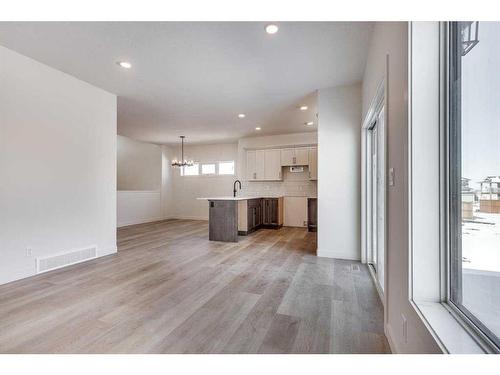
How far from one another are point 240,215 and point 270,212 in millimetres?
1380

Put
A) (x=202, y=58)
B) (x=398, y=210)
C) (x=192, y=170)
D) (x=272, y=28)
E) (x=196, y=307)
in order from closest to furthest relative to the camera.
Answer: (x=398, y=210) < (x=196, y=307) < (x=272, y=28) < (x=202, y=58) < (x=192, y=170)

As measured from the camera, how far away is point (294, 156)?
7.02m

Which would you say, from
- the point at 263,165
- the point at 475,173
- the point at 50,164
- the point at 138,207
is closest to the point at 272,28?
the point at 475,173

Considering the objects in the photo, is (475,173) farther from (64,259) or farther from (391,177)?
(64,259)

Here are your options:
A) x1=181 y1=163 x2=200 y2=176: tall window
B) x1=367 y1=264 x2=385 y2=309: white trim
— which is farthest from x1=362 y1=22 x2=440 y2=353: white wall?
x1=181 y1=163 x2=200 y2=176: tall window

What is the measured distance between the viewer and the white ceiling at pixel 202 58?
8.03 feet

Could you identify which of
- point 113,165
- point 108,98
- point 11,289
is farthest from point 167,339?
point 108,98

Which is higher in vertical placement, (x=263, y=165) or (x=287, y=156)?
(x=287, y=156)

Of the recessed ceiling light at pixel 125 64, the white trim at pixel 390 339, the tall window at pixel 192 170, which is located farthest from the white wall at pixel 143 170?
the white trim at pixel 390 339

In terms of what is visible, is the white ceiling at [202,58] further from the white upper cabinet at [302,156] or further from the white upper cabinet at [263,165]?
the white upper cabinet at [263,165]

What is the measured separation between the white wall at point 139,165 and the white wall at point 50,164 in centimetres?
462

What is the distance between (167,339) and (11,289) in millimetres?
2225

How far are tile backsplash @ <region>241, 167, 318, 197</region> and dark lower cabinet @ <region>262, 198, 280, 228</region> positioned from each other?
66 centimetres
